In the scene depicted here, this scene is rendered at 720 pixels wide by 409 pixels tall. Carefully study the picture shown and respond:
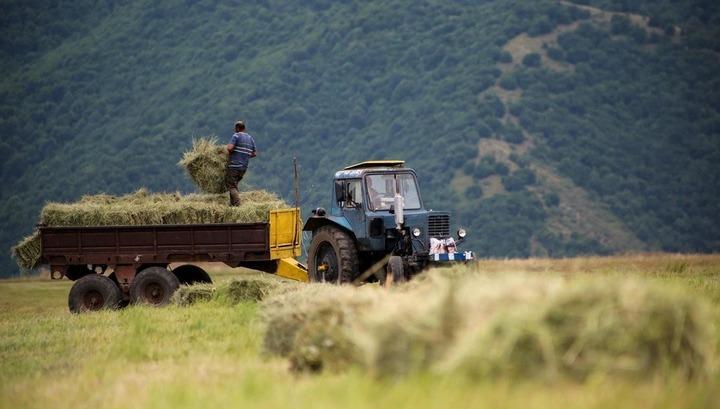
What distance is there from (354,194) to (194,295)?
312 cm

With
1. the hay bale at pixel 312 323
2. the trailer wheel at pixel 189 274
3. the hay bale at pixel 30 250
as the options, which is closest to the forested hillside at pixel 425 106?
the trailer wheel at pixel 189 274

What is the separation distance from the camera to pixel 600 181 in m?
104

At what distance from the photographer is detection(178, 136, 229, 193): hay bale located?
20938mm

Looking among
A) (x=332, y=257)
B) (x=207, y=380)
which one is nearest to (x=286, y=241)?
(x=332, y=257)

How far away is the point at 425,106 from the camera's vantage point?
11612 centimetres


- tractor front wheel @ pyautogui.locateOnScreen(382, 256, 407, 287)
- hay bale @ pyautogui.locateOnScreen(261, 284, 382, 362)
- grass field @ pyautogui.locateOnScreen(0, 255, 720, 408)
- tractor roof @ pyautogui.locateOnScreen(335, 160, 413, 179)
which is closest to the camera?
grass field @ pyautogui.locateOnScreen(0, 255, 720, 408)

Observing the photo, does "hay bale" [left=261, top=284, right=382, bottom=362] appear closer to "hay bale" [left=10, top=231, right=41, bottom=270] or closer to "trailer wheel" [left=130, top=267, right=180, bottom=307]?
"trailer wheel" [left=130, top=267, right=180, bottom=307]

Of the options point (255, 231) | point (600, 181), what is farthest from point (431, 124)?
point (255, 231)

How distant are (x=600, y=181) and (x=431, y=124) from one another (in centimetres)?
1778

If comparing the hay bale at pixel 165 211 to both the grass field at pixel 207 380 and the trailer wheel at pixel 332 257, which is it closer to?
the trailer wheel at pixel 332 257

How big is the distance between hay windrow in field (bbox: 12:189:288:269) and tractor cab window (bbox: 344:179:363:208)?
4.09 feet

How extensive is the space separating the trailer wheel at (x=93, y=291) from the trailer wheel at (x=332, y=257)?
3392 millimetres

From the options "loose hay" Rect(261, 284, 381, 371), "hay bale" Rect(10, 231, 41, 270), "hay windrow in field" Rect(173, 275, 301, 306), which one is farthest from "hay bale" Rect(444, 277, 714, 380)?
"hay bale" Rect(10, 231, 41, 270)

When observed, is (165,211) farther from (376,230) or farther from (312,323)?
(312,323)
